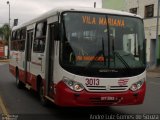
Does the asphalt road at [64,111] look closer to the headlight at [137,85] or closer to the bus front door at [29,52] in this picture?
the headlight at [137,85]

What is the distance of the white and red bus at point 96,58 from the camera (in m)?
10.0

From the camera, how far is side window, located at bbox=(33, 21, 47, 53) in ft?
40.7

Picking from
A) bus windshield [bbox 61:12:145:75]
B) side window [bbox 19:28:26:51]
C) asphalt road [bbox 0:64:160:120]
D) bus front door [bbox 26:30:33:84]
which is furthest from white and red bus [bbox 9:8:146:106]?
side window [bbox 19:28:26:51]

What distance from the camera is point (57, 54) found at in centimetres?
1049

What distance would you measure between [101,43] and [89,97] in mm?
1403

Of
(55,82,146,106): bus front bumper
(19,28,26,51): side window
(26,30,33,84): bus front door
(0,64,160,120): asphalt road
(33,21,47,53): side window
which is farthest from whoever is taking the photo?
(19,28,26,51): side window

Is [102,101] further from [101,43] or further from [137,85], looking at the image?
[101,43]

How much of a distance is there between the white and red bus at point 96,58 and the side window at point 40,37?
1083 mm

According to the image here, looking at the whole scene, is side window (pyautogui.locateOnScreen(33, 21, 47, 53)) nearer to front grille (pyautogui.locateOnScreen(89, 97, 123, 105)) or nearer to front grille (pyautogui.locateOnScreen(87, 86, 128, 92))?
front grille (pyautogui.locateOnScreen(87, 86, 128, 92))

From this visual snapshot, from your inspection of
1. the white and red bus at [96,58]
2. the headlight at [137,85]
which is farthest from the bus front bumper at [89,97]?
the headlight at [137,85]

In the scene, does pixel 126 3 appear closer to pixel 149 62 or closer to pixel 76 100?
pixel 149 62

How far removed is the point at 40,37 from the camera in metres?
12.9

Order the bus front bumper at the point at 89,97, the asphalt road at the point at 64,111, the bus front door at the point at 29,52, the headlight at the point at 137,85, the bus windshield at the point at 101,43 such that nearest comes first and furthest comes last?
the bus front bumper at the point at 89,97
the bus windshield at the point at 101,43
the headlight at the point at 137,85
the asphalt road at the point at 64,111
the bus front door at the point at 29,52

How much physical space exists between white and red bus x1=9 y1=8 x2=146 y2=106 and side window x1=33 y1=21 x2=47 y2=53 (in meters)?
1.08
